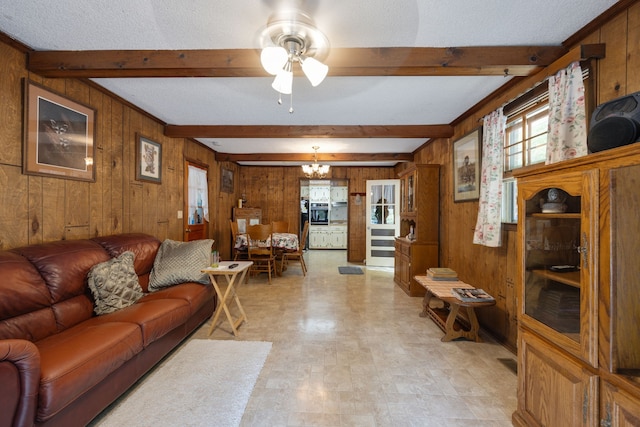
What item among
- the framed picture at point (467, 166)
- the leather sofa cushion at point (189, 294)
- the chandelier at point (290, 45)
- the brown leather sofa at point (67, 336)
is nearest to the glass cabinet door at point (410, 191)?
the framed picture at point (467, 166)

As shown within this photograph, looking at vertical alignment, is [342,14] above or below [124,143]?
above

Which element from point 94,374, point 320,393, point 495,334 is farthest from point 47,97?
point 495,334

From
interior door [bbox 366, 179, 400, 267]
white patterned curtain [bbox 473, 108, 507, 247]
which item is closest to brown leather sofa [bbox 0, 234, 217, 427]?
white patterned curtain [bbox 473, 108, 507, 247]

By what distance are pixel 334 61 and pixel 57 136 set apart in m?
2.43

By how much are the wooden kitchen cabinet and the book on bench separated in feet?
3.39

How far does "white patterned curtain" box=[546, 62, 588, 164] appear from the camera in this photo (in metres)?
1.76

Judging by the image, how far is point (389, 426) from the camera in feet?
5.34

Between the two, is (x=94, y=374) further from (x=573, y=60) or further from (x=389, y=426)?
(x=573, y=60)

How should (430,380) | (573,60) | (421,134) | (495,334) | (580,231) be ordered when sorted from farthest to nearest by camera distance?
(421,134) → (495,334) → (430,380) → (573,60) → (580,231)

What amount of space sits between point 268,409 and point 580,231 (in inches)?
80.3

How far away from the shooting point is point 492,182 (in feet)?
8.71

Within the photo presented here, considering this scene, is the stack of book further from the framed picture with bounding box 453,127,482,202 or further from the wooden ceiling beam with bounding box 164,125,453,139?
the wooden ceiling beam with bounding box 164,125,453,139

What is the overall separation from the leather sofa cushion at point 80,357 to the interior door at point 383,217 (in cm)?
511

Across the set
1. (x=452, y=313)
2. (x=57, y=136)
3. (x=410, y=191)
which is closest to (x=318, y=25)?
(x=57, y=136)
